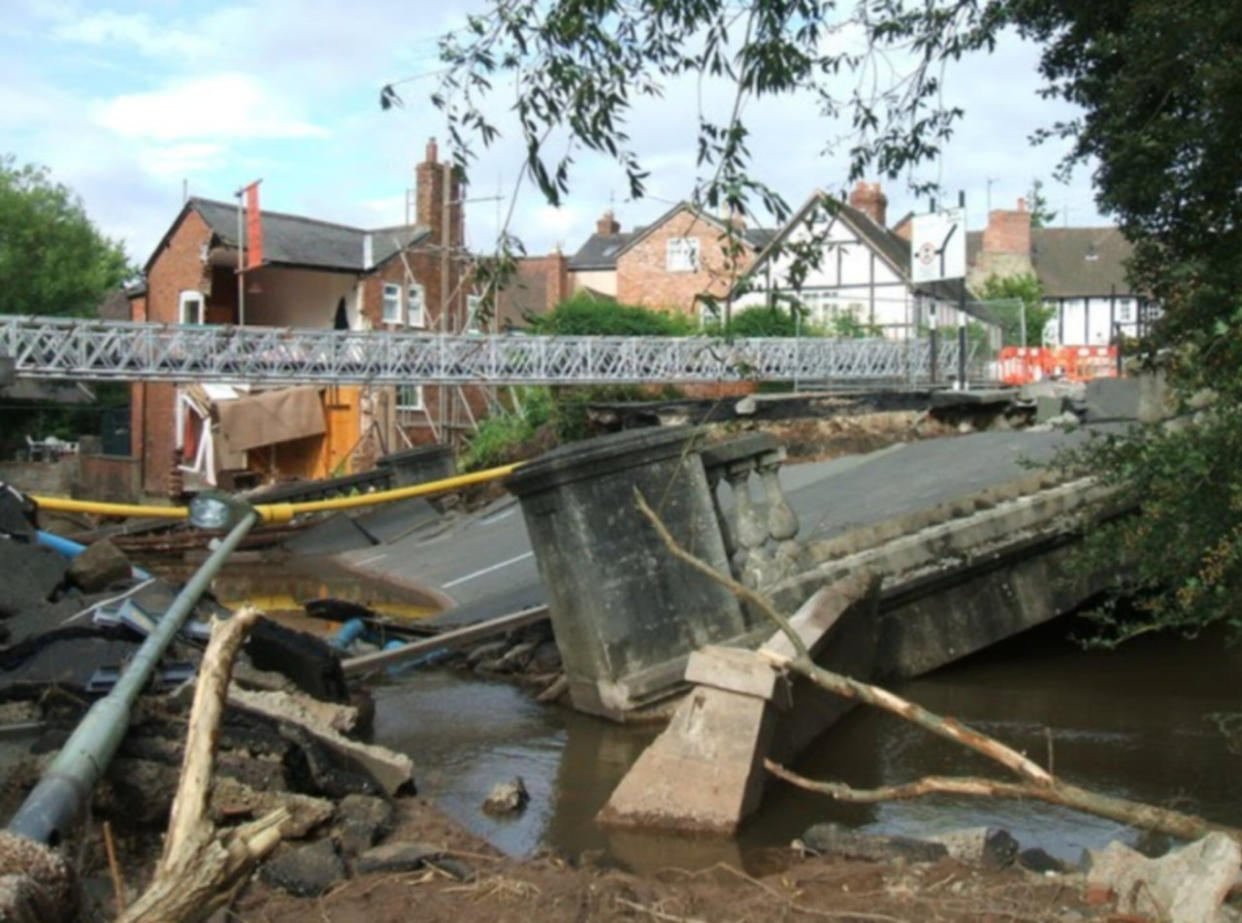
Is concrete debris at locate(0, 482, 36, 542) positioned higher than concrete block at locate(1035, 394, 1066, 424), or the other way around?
concrete block at locate(1035, 394, 1066, 424)

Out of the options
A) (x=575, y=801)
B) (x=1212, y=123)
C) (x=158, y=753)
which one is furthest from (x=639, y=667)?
(x=1212, y=123)

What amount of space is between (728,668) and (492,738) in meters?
2.50

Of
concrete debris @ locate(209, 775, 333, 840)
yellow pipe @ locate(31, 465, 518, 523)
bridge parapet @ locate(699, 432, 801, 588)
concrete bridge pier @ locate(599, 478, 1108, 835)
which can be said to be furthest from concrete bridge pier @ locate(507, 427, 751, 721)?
concrete debris @ locate(209, 775, 333, 840)

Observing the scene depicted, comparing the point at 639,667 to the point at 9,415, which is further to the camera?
the point at 9,415

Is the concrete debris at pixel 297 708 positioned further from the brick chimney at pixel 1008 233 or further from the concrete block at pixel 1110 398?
the brick chimney at pixel 1008 233

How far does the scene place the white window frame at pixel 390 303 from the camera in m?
41.4

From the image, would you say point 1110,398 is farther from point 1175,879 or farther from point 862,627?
point 1175,879

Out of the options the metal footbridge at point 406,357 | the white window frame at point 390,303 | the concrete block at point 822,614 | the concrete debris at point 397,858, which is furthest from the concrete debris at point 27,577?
the white window frame at point 390,303

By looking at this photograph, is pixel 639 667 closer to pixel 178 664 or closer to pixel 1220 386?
pixel 178 664

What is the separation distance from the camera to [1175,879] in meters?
4.48

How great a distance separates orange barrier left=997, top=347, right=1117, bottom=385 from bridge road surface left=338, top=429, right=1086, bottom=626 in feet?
36.4

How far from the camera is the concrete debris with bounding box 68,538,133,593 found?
10.2 m

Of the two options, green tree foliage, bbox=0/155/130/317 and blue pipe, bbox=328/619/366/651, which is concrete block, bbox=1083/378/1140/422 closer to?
blue pipe, bbox=328/619/366/651

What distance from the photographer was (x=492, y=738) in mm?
9070
